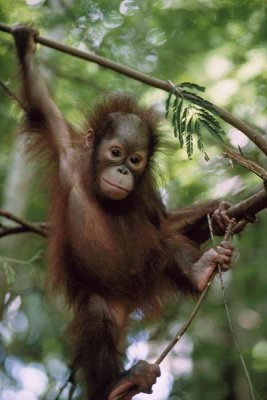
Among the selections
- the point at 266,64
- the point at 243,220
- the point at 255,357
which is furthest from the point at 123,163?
the point at 266,64

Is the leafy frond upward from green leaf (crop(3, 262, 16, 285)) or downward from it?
upward

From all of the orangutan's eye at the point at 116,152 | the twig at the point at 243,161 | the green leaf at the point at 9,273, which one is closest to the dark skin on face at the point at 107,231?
the orangutan's eye at the point at 116,152

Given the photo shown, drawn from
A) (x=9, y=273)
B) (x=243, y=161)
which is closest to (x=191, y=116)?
(x=243, y=161)

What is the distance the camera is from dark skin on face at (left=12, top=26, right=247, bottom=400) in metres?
5.26

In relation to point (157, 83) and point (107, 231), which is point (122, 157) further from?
point (157, 83)

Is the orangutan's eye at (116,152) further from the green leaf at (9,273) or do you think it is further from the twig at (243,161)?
the twig at (243,161)

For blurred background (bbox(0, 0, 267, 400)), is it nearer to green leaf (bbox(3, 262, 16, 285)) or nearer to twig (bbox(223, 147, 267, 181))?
green leaf (bbox(3, 262, 16, 285))

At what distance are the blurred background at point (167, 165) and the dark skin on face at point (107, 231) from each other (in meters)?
0.63

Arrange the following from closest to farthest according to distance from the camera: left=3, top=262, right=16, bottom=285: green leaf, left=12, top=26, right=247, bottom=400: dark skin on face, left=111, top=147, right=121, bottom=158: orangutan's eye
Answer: left=12, top=26, right=247, bottom=400: dark skin on face < left=111, top=147, right=121, bottom=158: orangutan's eye < left=3, top=262, right=16, bottom=285: green leaf

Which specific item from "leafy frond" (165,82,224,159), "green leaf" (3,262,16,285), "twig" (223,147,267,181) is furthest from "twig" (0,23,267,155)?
"green leaf" (3,262,16,285)

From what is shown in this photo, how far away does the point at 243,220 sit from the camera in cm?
473

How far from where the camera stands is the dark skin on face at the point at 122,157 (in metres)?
5.39

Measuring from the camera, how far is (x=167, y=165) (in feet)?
25.2

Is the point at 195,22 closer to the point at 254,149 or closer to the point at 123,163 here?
the point at 254,149
